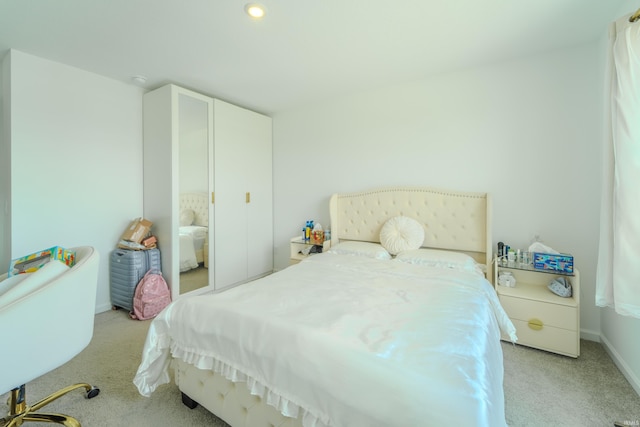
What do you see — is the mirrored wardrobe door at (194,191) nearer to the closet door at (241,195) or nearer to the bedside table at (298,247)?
the closet door at (241,195)

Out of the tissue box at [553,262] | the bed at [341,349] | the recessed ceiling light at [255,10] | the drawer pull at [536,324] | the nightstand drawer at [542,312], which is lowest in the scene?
the drawer pull at [536,324]

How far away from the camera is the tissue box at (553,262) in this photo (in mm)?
2111

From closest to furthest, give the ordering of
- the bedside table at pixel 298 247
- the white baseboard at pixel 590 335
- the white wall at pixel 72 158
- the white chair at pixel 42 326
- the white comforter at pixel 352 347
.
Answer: the white comforter at pixel 352 347 < the white chair at pixel 42 326 < the white baseboard at pixel 590 335 < the white wall at pixel 72 158 < the bedside table at pixel 298 247

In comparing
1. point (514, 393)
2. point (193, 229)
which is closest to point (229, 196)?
point (193, 229)

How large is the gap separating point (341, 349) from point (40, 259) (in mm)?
2260

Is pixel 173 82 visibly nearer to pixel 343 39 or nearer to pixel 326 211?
pixel 343 39

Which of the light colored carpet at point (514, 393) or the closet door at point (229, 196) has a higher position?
the closet door at point (229, 196)

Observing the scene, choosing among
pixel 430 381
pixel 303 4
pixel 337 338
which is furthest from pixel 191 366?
pixel 303 4

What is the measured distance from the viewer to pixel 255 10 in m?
1.85

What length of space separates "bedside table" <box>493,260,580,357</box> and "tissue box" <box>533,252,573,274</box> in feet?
0.13

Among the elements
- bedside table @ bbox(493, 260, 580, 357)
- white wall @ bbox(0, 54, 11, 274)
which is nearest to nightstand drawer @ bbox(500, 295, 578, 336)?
bedside table @ bbox(493, 260, 580, 357)

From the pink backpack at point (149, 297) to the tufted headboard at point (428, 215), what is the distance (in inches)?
77.8

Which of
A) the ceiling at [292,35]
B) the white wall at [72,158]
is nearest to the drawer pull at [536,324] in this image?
the ceiling at [292,35]

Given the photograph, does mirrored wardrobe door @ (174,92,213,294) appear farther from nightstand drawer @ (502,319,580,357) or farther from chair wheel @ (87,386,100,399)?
nightstand drawer @ (502,319,580,357)
